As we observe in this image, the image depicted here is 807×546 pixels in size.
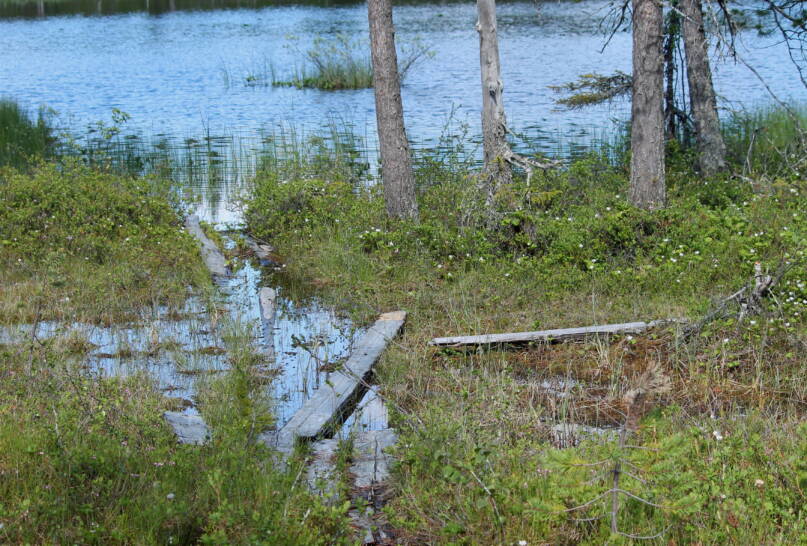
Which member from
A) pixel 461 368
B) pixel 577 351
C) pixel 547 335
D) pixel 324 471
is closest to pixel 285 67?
pixel 547 335

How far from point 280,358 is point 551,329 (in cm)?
246

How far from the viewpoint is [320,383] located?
265 inches

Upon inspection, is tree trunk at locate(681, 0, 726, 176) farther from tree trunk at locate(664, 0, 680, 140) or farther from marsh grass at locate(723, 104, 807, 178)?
tree trunk at locate(664, 0, 680, 140)

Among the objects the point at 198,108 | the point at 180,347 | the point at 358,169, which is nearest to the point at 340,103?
the point at 198,108

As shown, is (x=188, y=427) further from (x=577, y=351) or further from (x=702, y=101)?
(x=702, y=101)

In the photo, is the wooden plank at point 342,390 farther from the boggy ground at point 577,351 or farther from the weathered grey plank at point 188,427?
the weathered grey plank at point 188,427

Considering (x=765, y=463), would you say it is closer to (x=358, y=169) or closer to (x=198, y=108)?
→ (x=358, y=169)

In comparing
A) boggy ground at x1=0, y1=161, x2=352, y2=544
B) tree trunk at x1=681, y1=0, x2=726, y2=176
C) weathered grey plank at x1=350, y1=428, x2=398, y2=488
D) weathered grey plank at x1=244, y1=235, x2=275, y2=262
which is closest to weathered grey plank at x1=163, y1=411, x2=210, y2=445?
boggy ground at x1=0, y1=161, x2=352, y2=544

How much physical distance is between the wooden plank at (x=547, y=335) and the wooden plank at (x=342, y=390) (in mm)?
534

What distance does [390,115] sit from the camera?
10.3 m

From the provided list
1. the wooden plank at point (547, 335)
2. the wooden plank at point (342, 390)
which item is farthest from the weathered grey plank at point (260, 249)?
the wooden plank at point (547, 335)

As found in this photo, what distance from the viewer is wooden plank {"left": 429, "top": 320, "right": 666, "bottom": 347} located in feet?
23.2

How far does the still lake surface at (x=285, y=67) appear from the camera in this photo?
802 inches

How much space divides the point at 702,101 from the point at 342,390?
27.1 feet
